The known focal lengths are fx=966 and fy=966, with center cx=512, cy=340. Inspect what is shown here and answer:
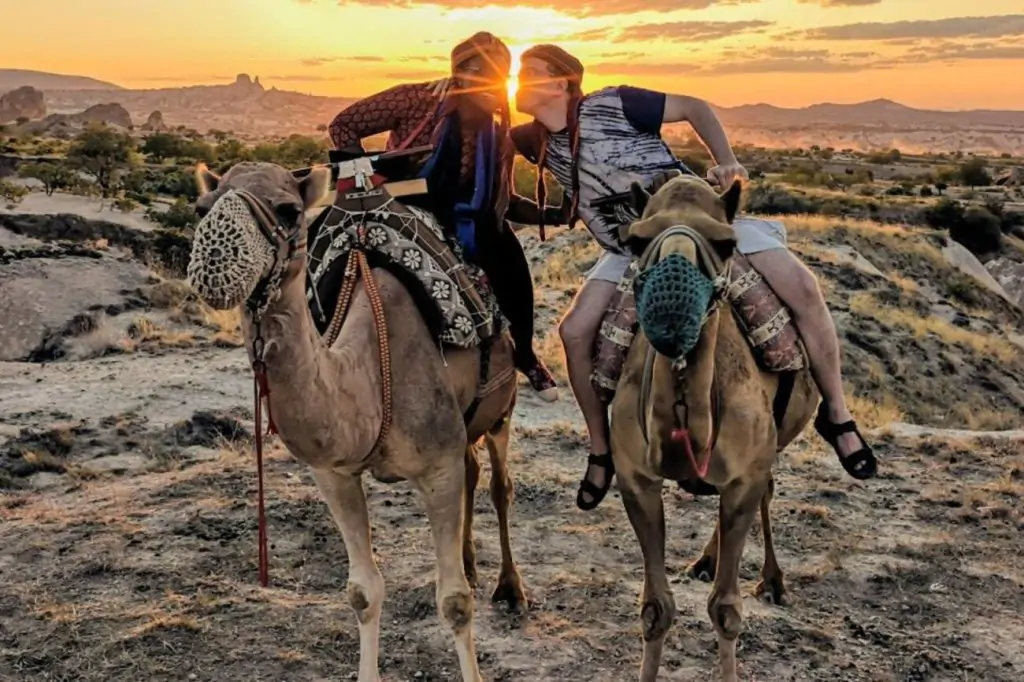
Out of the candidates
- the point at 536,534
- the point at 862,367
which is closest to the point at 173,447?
the point at 536,534

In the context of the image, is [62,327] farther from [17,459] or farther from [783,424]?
[783,424]

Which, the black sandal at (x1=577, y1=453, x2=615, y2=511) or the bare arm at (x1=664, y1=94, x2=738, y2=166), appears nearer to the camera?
the bare arm at (x1=664, y1=94, x2=738, y2=166)

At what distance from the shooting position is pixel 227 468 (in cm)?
736

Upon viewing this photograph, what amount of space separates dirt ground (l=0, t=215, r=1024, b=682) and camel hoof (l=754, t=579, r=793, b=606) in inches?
2.9

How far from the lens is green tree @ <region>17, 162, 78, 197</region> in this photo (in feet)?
82.9

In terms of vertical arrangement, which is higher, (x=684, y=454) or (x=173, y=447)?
(x=684, y=454)

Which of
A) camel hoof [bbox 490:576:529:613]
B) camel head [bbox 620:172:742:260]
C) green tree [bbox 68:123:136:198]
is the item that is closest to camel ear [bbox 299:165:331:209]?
camel head [bbox 620:172:742:260]

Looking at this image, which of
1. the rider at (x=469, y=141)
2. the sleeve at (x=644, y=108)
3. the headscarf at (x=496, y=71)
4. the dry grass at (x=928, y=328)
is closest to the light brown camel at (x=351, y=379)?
the rider at (x=469, y=141)

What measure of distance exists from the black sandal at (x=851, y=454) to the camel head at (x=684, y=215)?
1.49 meters

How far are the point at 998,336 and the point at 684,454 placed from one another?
56.9 ft

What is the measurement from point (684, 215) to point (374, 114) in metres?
2.19

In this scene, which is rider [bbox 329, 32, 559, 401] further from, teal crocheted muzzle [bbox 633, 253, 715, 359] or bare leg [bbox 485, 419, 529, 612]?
teal crocheted muzzle [bbox 633, 253, 715, 359]

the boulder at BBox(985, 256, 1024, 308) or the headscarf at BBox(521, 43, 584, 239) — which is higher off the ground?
the headscarf at BBox(521, 43, 584, 239)

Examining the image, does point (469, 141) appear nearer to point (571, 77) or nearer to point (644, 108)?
point (571, 77)
